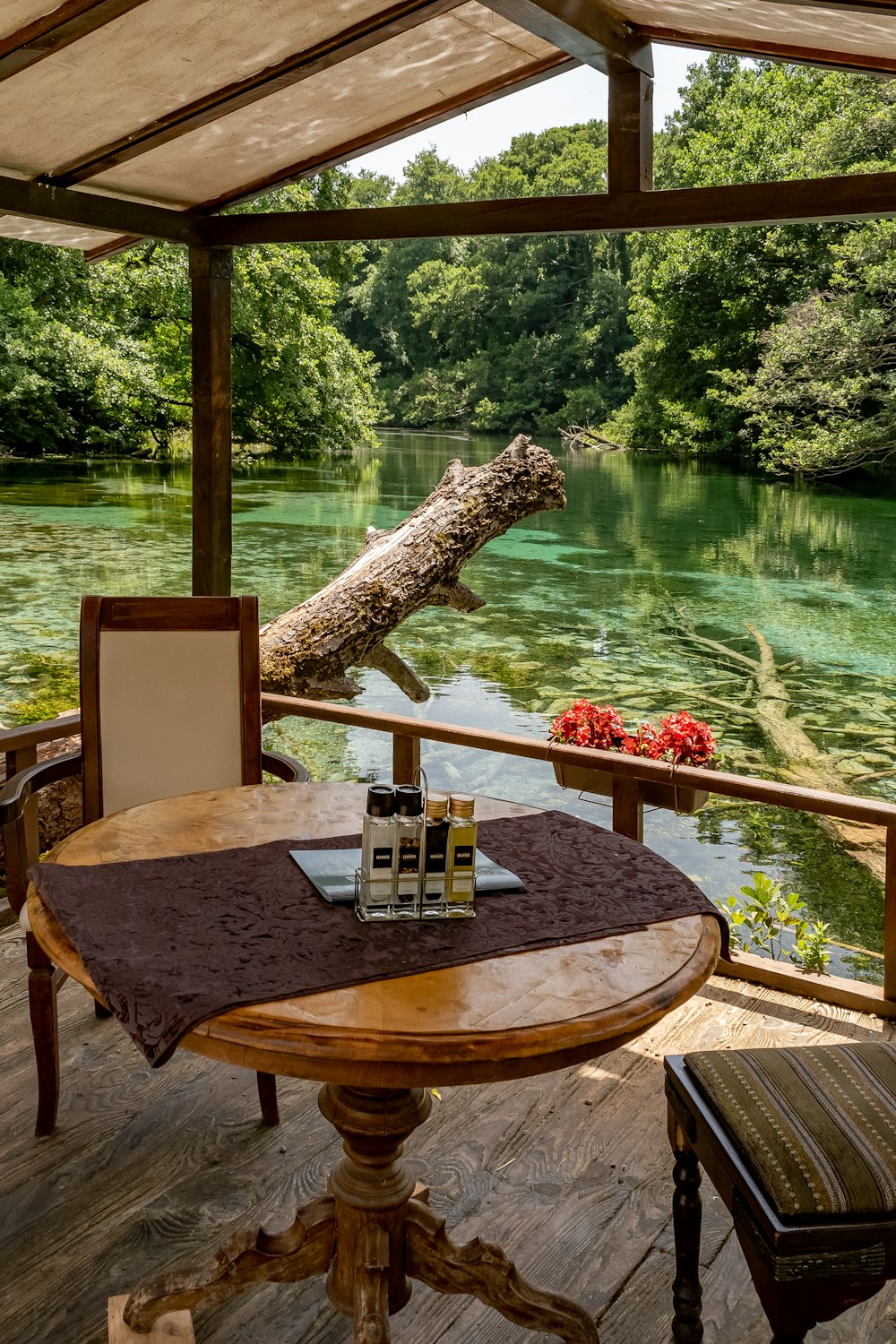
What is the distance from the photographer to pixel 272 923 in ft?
4.95

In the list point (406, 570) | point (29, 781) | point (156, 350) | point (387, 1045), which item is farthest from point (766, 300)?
point (387, 1045)

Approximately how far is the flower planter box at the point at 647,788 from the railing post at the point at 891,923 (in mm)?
452

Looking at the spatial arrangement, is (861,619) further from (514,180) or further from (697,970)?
(697,970)

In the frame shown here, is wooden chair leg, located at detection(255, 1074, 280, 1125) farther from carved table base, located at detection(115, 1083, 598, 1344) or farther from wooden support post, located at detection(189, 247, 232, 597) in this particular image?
wooden support post, located at detection(189, 247, 232, 597)

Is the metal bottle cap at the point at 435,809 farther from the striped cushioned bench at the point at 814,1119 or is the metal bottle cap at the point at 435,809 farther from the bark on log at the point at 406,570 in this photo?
the bark on log at the point at 406,570

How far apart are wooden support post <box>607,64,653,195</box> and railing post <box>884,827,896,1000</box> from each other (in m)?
1.67

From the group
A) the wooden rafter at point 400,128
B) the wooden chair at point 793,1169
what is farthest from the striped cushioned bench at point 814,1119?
the wooden rafter at point 400,128

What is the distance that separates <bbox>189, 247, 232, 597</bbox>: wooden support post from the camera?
141 inches

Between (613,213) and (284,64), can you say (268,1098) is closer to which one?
(613,213)

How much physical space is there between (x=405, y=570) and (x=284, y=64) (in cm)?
266

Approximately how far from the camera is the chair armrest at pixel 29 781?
221 centimetres

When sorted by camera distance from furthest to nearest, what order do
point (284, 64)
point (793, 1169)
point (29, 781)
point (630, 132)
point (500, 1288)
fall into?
point (284, 64)
point (630, 132)
point (29, 781)
point (500, 1288)
point (793, 1169)

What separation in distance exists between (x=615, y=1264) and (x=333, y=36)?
2741 mm

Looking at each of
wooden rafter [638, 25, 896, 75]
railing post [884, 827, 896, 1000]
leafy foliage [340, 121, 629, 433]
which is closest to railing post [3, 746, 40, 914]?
railing post [884, 827, 896, 1000]
